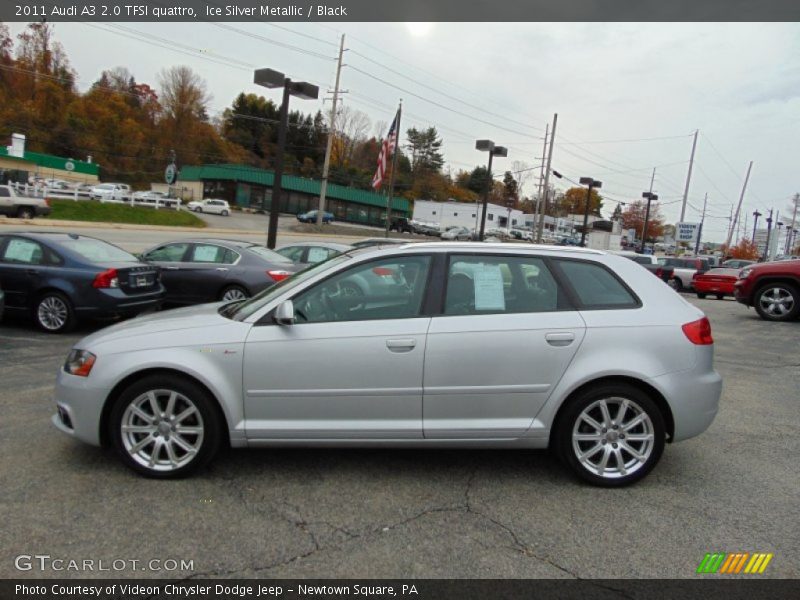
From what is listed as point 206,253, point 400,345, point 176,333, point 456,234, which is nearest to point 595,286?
point 400,345

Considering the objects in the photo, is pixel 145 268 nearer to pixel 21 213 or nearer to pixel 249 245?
pixel 249 245

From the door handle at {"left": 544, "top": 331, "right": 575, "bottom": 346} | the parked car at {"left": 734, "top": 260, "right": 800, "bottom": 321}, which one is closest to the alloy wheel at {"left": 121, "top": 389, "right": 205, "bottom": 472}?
the door handle at {"left": 544, "top": 331, "right": 575, "bottom": 346}

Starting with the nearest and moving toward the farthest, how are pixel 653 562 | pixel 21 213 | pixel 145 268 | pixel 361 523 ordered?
pixel 653 562 → pixel 361 523 → pixel 145 268 → pixel 21 213

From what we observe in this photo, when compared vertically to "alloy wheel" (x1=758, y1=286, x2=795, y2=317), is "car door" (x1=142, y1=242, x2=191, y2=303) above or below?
below

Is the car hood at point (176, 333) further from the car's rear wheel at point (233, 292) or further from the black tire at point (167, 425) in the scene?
the car's rear wheel at point (233, 292)

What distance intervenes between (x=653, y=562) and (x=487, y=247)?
215cm

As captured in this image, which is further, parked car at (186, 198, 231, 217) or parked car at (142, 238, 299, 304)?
parked car at (186, 198, 231, 217)

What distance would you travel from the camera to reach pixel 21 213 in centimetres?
3456

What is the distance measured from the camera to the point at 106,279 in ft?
26.1

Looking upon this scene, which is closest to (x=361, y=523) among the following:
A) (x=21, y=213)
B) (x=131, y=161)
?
(x=21, y=213)

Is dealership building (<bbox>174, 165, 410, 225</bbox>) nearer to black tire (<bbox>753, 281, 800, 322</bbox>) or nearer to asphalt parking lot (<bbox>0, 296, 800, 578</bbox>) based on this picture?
black tire (<bbox>753, 281, 800, 322</bbox>)

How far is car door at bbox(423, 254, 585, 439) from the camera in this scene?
3600 millimetres

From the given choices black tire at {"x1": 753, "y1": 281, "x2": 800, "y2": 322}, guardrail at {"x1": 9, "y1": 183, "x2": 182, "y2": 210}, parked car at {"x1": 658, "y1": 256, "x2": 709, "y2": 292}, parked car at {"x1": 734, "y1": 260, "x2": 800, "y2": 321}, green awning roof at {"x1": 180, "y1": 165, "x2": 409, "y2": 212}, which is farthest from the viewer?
green awning roof at {"x1": 180, "y1": 165, "x2": 409, "y2": 212}

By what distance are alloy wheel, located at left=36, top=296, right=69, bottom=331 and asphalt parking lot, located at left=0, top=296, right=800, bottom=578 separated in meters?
3.64
